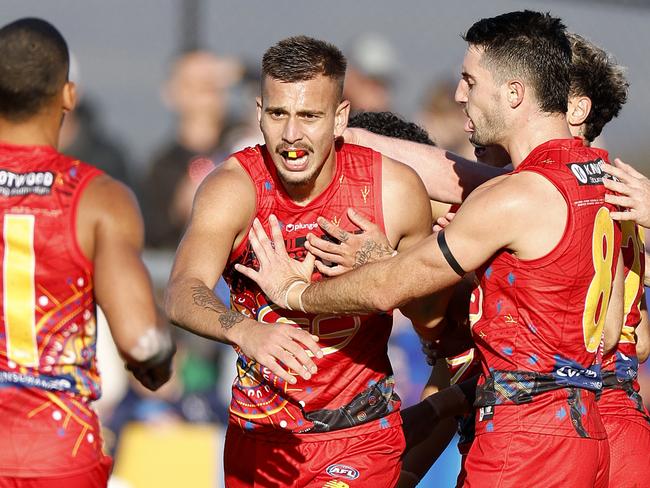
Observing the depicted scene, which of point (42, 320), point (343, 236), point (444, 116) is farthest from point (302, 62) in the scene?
point (444, 116)

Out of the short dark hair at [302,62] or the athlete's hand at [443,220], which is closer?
the short dark hair at [302,62]

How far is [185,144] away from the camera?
30.4 feet

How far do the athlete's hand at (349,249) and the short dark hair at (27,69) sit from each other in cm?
131

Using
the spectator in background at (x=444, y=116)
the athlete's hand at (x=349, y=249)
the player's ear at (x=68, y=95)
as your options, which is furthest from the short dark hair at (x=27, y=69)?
the spectator in background at (x=444, y=116)

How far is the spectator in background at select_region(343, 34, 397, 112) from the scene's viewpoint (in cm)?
961

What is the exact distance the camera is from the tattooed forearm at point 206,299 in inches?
179

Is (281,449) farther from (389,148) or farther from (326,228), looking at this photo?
(389,148)

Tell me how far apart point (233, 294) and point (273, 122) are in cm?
84

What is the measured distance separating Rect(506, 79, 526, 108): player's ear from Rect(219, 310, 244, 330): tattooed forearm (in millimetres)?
1443

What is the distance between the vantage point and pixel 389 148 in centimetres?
581

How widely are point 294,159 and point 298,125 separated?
0.50ft

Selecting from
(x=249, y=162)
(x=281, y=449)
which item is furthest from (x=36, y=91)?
(x=281, y=449)

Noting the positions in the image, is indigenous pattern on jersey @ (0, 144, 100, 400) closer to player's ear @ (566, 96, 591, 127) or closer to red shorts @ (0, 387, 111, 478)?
red shorts @ (0, 387, 111, 478)

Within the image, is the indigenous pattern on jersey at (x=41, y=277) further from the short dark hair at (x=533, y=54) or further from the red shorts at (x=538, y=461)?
the short dark hair at (x=533, y=54)
